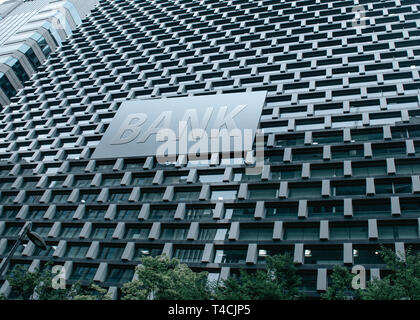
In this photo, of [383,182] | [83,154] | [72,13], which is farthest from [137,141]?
[72,13]

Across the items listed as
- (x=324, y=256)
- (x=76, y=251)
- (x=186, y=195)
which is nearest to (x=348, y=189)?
(x=324, y=256)

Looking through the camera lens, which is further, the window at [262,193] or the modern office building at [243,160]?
the window at [262,193]

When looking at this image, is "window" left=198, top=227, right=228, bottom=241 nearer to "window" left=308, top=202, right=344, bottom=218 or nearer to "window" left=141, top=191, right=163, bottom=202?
"window" left=141, top=191, right=163, bottom=202

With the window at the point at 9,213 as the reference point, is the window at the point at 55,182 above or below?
above

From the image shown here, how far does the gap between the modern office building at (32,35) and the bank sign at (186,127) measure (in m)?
29.8

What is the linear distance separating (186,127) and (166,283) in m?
21.3

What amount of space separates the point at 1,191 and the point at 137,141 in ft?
52.9

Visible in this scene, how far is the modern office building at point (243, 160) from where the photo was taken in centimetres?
2958

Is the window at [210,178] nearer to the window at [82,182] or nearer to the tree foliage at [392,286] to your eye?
Result: the window at [82,182]

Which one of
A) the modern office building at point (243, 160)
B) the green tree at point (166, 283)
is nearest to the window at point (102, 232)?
the modern office building at point (243, 160)

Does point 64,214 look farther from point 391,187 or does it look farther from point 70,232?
point 391,187

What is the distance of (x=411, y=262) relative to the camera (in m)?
19.3

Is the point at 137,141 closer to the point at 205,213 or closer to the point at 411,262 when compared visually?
the point at 205,213

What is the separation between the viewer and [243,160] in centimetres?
3600
